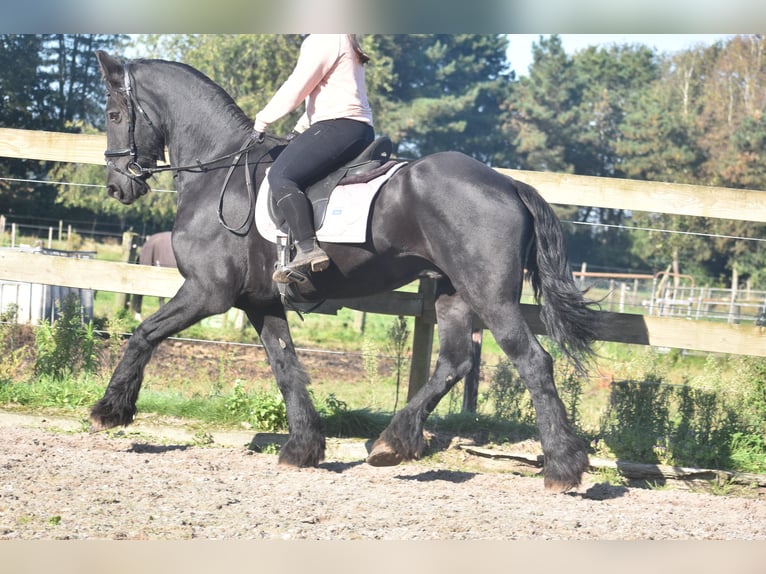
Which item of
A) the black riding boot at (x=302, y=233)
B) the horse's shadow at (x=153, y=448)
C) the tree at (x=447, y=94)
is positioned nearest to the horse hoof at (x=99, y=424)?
the horse's shadow at (x=153, y=448)

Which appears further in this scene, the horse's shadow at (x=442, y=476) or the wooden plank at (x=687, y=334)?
the wooden plank at (x=687, y=334)

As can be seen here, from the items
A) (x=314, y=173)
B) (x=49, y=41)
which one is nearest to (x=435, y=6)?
(x=314, y=173)

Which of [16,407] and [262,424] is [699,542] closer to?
[262,424]

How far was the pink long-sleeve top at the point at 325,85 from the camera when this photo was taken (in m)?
5.65

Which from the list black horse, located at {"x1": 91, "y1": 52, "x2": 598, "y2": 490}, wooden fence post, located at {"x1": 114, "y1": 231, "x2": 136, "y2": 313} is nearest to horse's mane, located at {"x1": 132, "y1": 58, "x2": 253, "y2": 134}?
black horse, located at {"x1": 91, "y1": 52, "x2": 598, "y2": 490}

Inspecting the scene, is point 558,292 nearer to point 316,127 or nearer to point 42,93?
point 316,127

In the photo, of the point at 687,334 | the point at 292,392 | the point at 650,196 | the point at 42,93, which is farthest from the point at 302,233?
the point at 42,93

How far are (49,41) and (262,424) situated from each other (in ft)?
67.6

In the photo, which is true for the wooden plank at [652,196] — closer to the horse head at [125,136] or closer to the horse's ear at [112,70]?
the horse head at [125,136]

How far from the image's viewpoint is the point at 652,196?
6.69 meters

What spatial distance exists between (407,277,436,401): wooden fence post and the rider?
1.57 m

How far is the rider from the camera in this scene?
5645mm

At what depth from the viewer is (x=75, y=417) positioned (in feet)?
22.9

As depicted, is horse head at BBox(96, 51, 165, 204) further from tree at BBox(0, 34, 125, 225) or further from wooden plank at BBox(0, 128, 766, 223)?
tree at BBox(0, 34, 125, 225)
